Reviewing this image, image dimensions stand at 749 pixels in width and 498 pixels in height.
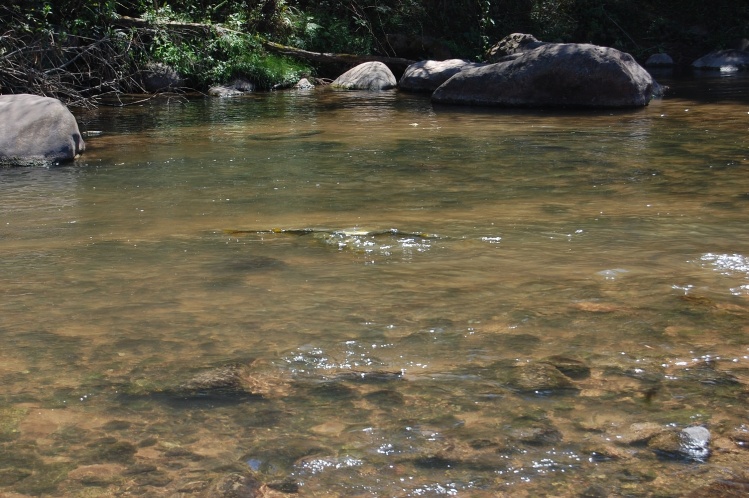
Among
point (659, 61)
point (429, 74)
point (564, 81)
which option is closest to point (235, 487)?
point (564, 81)

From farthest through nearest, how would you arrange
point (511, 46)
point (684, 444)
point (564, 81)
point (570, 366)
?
point (511, 46) → point (564, 81) → point (570, 366) → point (684, 444)

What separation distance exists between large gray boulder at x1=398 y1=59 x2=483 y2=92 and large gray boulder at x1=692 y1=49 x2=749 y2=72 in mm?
7782

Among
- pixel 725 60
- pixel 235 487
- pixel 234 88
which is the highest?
pixel 725 60

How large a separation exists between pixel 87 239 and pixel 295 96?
32.5 ft

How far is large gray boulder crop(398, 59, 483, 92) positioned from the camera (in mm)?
14891

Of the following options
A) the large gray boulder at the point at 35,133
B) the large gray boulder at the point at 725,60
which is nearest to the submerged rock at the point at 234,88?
the large gray boulder at the point at 35,133

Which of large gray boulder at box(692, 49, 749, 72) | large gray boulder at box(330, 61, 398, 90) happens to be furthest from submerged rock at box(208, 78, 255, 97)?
large gray boulder at box(692, 49, 749, 72)

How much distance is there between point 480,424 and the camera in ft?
8.17

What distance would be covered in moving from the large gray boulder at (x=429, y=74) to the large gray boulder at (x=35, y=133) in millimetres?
7847

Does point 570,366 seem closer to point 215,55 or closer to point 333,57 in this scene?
point 215,55

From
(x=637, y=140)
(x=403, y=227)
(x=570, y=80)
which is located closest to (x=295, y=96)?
(x=570, y=80)

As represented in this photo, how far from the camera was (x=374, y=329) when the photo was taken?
127 inches

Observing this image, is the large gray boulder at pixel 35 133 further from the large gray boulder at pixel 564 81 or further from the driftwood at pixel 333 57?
the driftwood at pixel 333 57

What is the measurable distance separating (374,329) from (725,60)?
19.0 m
